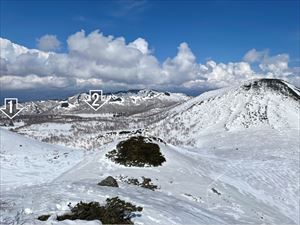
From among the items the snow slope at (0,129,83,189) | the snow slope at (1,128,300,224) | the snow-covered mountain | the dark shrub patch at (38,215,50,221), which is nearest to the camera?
the dark shrub patch at (38,215,50,221)

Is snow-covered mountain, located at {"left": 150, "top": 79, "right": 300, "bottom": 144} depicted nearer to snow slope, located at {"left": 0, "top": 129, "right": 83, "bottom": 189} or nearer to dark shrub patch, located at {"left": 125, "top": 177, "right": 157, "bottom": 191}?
snow slope, located at {"left": 0, "top": 129, "right": 83, "bottom": 189}

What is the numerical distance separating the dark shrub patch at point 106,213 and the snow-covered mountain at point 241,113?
259 ft

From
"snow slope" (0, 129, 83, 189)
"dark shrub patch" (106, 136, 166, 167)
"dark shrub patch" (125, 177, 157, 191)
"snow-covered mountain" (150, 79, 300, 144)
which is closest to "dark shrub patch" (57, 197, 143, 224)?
"dark shrub patch" (125, 177, 157, 191)

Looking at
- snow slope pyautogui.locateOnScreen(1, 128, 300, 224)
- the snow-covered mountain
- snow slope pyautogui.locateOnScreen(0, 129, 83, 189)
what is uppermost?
the snow-covered mountain

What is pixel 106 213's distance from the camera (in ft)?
40.8

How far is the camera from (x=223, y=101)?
131875 millimetres

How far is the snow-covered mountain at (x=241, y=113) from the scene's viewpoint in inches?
4063

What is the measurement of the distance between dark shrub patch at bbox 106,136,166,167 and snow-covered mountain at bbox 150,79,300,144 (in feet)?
193

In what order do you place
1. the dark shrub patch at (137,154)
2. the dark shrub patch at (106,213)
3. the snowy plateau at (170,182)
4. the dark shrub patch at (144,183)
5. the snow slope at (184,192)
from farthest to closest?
the dark shrub patch at (137,154) → the dark shrub patch at (144,183) → the snowy plateau at (170,182) → the snow slope at (184,192) → the dark shrub patch at (106,213)

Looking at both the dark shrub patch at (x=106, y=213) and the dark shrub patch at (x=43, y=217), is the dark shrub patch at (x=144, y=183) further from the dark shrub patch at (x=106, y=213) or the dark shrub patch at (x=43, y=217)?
the dark shrub patch at (x=43, y=217)

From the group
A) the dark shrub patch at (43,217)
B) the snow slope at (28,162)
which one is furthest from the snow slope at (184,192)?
the snow slope at (28,162)

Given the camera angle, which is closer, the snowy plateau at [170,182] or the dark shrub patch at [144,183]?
the snowy plateau at [170,182]

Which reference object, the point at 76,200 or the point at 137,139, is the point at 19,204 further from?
the point at 137,139

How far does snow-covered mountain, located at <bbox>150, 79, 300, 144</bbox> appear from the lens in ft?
339
